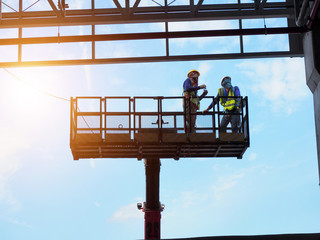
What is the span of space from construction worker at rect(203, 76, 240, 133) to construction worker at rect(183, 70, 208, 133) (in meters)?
0.40

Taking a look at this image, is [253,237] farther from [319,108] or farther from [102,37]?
[102,37]

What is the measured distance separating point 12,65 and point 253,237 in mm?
12047

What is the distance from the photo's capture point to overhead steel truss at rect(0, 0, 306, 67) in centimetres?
2114

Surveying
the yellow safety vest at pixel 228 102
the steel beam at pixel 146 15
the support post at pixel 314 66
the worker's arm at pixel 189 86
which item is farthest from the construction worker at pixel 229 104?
the support post at pixel 314 66

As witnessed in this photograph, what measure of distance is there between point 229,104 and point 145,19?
4188mm

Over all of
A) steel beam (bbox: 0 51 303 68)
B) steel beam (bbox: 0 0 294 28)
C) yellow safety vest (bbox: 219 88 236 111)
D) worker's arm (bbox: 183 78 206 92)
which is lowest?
yellow safety vest (bbox: 219 88 236 111)

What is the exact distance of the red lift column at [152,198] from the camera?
74.2 feet

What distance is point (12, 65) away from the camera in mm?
22922

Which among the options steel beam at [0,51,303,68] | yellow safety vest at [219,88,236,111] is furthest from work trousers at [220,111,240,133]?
steel beam at [0,51,303,68]

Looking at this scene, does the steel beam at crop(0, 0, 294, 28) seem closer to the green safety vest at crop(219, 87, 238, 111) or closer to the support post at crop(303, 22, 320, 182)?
the green safety vest at crop(219, 87, 238, 111)

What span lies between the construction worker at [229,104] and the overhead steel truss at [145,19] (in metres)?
1.70

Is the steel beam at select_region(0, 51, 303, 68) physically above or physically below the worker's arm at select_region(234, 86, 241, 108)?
above

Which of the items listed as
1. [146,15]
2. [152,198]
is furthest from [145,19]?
[152,198]

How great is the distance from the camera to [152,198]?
22703 millimetres
